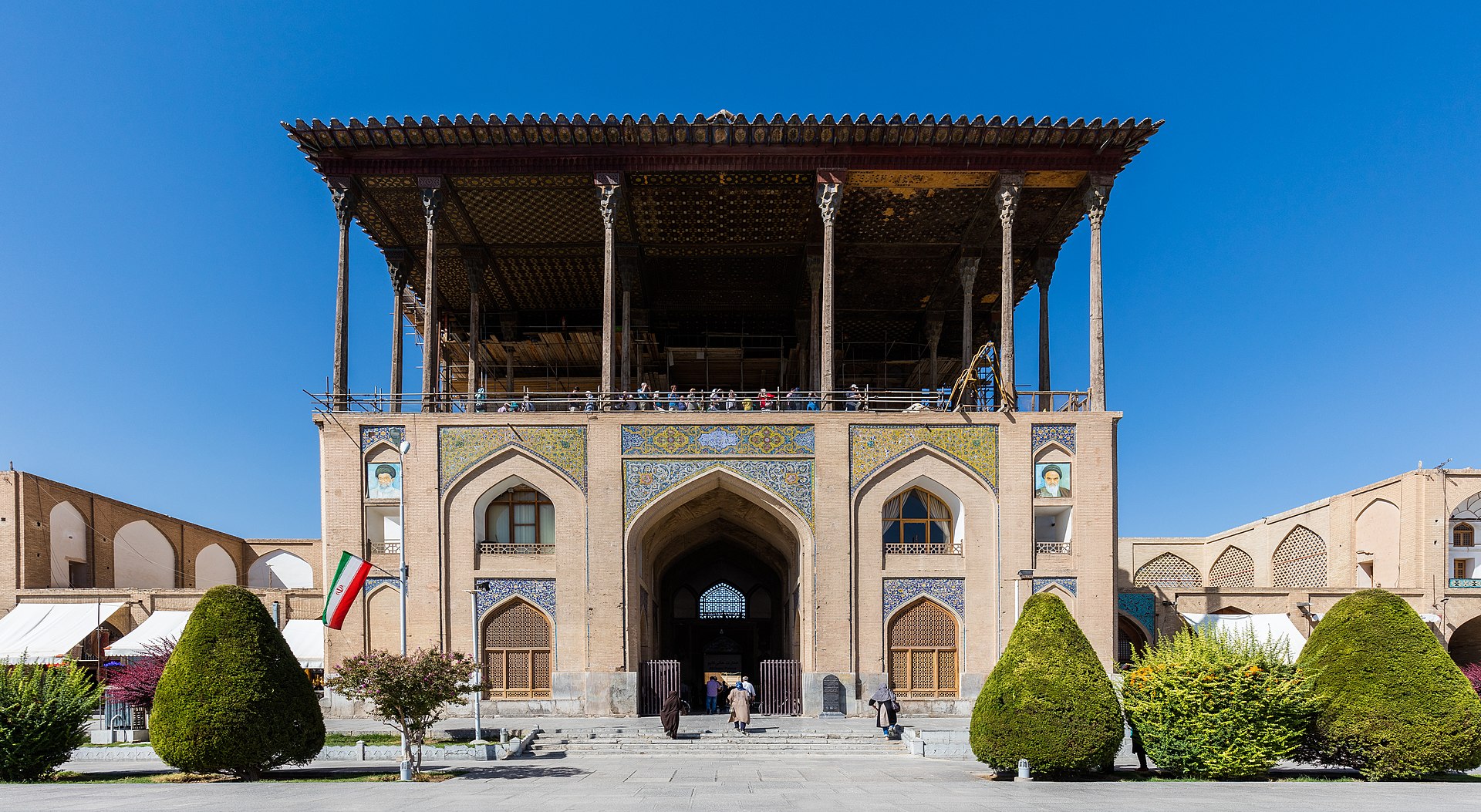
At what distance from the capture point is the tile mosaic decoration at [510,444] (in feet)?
74.3

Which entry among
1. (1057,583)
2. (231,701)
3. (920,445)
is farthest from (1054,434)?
(231,701)

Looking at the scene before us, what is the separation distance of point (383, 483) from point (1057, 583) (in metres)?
14.7

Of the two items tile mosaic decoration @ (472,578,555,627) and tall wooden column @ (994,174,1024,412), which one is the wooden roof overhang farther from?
tile mosaic decoration @ (472,578,555,627)

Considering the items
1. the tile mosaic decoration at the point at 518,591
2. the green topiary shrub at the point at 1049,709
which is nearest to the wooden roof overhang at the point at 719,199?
the tile mosaic decoration at the point at 518,591

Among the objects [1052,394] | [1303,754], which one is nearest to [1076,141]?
[1052,394]

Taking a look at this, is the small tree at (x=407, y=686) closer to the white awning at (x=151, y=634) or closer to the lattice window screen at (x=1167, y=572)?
the white awning at (x=151, y=634)

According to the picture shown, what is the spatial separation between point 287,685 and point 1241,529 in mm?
33398

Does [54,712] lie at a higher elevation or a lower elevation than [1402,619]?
lower

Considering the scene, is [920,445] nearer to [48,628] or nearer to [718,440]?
[718,440]

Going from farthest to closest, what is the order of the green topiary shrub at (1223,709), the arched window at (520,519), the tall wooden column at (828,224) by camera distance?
1. the tall wooden column at (828,224)
2. the arched window at (520,519)
3. the green topiary shrub at (1223,709)

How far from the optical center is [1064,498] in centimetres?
2277

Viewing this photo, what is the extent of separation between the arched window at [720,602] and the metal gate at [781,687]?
9.17 meters

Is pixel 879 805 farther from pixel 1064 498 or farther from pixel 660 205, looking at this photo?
pixel 660 205

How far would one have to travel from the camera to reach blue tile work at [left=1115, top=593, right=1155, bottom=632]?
27828 mm
